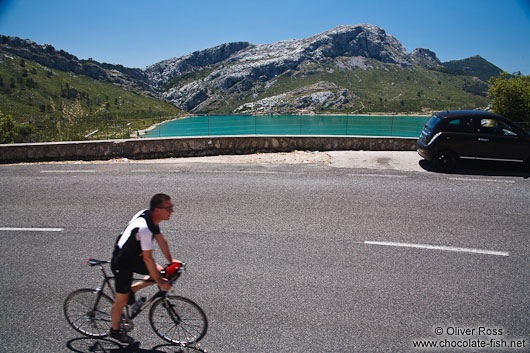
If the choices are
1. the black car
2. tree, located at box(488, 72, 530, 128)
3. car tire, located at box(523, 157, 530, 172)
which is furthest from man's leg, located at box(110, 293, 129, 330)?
tree, located at box(488, 72, 530, 128)

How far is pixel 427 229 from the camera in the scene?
6.05 m

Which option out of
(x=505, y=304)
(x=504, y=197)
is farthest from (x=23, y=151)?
(x=504, y=197)

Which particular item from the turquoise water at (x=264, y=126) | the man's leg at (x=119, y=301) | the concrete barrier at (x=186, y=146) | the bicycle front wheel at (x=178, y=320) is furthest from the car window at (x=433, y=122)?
the man's leg at (x=119, y=301)

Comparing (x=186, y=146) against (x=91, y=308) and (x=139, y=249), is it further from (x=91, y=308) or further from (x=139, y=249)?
(x=139, y=249)

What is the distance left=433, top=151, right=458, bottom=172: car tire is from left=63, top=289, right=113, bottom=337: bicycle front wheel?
34.8ft

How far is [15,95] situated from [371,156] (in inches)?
6743

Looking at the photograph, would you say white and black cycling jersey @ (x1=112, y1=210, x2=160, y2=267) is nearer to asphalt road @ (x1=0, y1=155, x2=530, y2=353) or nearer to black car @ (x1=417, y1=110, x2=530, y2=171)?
asphalt road @ (x1=0, y1=155, x2=530, y2=353)

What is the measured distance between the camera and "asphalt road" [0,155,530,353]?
11.6 ft

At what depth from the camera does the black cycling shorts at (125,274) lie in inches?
120

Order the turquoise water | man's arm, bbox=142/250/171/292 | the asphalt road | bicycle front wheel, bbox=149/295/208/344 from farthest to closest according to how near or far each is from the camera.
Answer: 1. the turquoise water
2. the asphalt road
3. bicycle front wheel, bbox=149/295/208/344
4. man's arm, bbox=142/250/171/292

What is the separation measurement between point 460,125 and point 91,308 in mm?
11535

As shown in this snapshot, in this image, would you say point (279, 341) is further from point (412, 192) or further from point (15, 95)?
point (15, 95)

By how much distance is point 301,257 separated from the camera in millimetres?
5098

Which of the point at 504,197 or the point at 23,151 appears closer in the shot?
the point at 504,197
